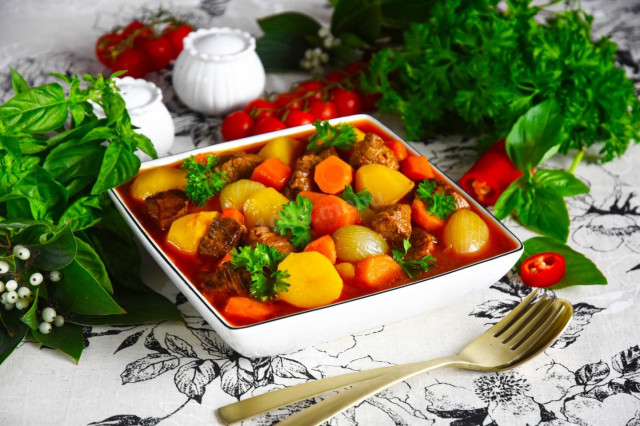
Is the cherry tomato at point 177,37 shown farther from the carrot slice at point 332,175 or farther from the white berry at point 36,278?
the white berry at point 36,278

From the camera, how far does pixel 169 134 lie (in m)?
2.60

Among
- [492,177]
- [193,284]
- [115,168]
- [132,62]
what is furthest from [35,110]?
[492,177]

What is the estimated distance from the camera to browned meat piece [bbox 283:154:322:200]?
2066mm

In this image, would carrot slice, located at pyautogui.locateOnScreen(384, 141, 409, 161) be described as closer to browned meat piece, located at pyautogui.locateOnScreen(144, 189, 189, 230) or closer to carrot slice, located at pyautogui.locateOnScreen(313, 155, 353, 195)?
carrot slice, located at pyautogui.locateOnScreen(313, 155, 353, 195)

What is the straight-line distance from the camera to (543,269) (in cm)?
209

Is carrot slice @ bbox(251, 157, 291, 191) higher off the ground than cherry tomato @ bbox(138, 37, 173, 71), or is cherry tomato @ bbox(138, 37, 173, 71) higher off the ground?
carrot slice @ bbox(251, 157, 291, 191)

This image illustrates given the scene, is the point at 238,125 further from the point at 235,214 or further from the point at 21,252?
the point at 21,252

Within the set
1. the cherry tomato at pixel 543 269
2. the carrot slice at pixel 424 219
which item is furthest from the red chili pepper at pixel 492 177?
the carrot slice at pixel 424 219

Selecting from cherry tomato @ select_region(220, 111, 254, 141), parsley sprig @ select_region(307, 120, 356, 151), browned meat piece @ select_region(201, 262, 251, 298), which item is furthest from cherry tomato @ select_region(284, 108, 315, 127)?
browned meat piece @ select_region(201, 262, 251, 298)

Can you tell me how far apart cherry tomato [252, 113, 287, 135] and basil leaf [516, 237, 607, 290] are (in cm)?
96

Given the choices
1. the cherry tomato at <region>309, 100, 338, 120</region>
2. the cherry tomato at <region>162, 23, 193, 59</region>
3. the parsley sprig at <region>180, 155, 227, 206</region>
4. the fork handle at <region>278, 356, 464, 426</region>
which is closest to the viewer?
the fork handle at <region>278, 356, 464, 426</region>

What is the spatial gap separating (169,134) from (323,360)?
114cm

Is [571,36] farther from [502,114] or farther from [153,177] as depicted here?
[153,177]

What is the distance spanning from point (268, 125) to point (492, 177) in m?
0.81
